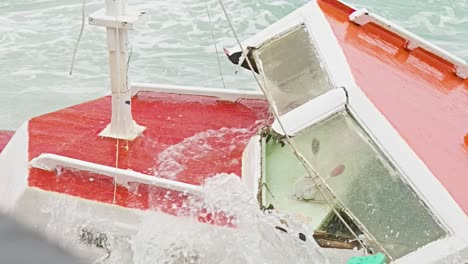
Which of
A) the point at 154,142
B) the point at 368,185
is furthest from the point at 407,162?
the point at 154,142

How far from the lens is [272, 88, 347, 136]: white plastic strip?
382 centimetres

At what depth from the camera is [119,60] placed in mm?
4516

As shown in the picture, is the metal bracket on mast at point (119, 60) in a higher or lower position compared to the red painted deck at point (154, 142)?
higher

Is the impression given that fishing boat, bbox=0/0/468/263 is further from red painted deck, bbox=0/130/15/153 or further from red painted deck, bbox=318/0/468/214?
red painted deck, bbox=0/130/15/153

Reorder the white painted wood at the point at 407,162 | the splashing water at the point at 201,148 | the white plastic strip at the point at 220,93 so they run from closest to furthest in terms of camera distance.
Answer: the white painted wood at the point at 407,162
the splashing water at the point at 201,148
the white plastic strip at the point at 220,93

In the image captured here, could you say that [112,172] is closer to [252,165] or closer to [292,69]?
[252,165]

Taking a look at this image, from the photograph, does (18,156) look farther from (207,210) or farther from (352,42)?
(352,42)

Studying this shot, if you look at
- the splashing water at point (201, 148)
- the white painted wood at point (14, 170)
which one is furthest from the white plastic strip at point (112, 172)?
the splashing water at point (201, 148)

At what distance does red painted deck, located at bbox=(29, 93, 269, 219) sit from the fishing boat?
14mm

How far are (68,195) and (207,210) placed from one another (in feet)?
3.04

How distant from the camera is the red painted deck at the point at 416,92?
3.68 m

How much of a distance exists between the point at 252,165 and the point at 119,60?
120cm

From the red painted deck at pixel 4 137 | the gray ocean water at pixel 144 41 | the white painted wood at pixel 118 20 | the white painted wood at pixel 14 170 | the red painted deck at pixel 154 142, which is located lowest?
the gray ocean water at pixel 144 41

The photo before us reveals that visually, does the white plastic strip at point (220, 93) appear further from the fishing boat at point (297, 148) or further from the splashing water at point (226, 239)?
the splashing water at point (226, 239)
